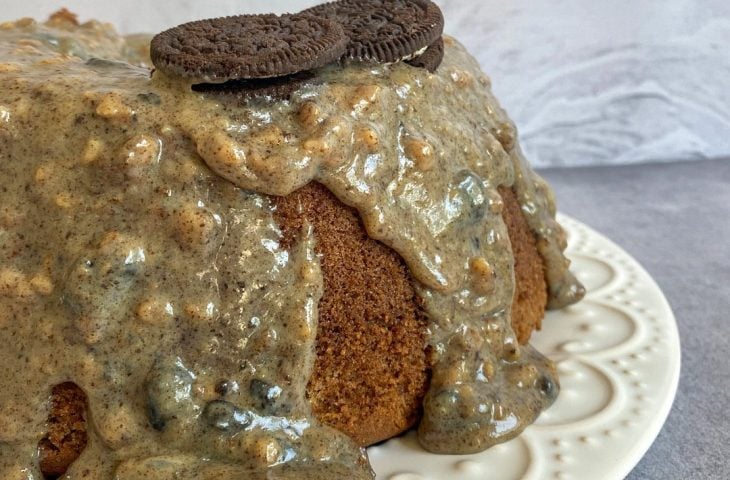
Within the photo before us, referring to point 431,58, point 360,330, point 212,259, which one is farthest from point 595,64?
point 212,259

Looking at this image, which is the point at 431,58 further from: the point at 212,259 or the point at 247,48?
the point at 212,259

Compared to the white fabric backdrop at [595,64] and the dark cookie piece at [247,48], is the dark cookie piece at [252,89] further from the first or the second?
the white fabric backdrop at [595,64]

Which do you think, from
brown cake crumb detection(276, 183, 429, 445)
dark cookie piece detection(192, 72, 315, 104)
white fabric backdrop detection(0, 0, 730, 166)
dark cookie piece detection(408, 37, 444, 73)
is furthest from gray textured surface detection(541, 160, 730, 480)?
dark cookie piece detection(192, 72, 315, 104)

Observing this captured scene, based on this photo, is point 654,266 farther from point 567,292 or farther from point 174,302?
point 174,302

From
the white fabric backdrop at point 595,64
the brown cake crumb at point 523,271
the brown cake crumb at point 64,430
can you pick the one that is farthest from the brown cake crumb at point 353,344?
the white fabric backdrop at point 595,64

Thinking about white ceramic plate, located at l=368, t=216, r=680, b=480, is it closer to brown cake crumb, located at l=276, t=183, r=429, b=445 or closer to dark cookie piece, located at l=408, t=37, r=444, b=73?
brown cake crumb, located at l=276, t=183, r=429, b=445

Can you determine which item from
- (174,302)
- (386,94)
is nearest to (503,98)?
(386,94)
